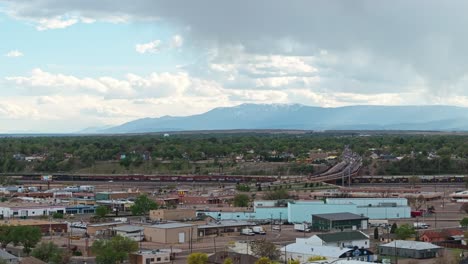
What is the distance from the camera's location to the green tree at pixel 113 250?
1334 inches

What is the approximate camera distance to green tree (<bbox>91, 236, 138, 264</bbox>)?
111 feet

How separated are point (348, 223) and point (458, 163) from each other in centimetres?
5199

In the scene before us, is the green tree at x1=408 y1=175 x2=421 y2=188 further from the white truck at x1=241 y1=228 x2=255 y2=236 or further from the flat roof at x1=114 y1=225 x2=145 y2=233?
the flat roof at x1=114 y1=225 x2=145 y2=233

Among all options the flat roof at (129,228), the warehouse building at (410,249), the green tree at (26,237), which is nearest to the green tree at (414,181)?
the flat roof at (129,228)

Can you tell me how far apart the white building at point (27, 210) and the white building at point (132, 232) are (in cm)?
1327

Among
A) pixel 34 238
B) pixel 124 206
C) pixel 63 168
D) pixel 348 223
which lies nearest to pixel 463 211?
pixel 348 223

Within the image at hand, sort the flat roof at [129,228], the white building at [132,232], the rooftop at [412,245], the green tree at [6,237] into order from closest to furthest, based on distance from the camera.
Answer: the rooftop at [412,245] → the green tree at [6,237] → the white building at [132,232] → the flat roof at [129,228]

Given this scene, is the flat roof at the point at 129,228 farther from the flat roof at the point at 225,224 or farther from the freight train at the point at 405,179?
the freight train at the point at 405,179

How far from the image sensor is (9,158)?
110438 mm

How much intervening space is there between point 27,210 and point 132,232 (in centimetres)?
1495

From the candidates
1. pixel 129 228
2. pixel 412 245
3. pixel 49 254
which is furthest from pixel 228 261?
pixel 129 228

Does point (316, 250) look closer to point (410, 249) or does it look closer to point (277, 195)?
point (410, 249)

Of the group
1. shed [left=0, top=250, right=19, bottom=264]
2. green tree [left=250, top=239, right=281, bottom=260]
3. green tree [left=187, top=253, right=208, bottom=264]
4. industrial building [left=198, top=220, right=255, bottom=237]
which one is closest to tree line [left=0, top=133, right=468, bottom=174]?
industrial building [left=198, top=220, right=255, bottom=237]

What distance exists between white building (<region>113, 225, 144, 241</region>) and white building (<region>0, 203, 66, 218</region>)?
1327 cm
